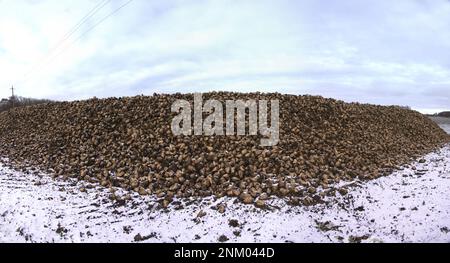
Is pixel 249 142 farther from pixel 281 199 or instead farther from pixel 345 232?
pixel 345 232

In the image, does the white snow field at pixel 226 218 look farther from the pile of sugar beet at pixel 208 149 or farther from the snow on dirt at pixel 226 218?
the pile of sugar beet at pixel 208 149

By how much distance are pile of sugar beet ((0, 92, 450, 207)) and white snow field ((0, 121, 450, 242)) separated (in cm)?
40

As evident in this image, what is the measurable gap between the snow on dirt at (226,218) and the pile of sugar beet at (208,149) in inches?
16.5

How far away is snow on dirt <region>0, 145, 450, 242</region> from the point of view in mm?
6375

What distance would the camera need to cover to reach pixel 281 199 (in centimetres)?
743

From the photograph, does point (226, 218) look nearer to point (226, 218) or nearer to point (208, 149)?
point (226, 218)

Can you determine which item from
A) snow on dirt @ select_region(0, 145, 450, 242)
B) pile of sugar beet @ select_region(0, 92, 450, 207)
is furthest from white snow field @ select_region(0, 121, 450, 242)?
pile of sugar beet @ select_region(0, 92, 450, 207)

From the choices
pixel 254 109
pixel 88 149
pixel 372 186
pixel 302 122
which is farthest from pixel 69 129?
pixel 372 186

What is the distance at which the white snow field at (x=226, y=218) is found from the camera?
638 centimetres

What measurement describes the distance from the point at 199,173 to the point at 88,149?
389 cm

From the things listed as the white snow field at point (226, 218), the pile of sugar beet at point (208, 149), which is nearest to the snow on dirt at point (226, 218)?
the white snow field at point (226, 218)

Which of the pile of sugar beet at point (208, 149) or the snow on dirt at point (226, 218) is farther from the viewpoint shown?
the pile of sugar beet at point (208, 149)

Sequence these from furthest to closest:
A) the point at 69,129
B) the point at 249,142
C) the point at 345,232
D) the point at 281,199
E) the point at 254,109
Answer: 1. the point at 69,129
2. the point at 254,109
3. the point at 249,142
4. the point at 281,199
5. the point at 345,232

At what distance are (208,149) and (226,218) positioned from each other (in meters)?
2.77
